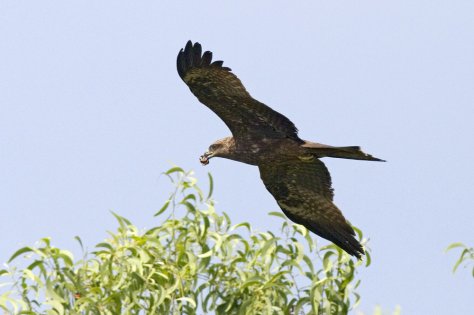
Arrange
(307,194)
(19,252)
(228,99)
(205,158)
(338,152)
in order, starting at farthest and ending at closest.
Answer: (307,194), (205,158), (228,99), (338,152), (19,252)

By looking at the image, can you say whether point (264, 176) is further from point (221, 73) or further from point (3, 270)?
point (3, 270)

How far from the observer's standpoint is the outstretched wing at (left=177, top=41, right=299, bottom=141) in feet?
32.0

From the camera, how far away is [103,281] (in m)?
7.73

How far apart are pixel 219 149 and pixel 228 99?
67cm

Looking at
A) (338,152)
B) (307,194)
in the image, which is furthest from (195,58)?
(307,194)

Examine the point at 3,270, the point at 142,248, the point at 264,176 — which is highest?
the point at 264,176

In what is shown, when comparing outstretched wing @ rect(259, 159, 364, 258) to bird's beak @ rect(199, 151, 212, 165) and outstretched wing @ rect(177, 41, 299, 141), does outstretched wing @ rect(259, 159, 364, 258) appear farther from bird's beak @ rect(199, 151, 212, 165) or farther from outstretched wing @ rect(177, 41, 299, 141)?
bird's beak @ rect(199, 151, 212, 165)

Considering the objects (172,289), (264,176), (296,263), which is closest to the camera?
(172,289)

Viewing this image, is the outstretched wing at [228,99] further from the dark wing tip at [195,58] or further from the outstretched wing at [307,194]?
the outstretched wing at [307,194]

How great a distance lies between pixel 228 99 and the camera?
33.0 feet

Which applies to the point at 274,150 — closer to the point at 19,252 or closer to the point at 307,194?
the point at 307,194

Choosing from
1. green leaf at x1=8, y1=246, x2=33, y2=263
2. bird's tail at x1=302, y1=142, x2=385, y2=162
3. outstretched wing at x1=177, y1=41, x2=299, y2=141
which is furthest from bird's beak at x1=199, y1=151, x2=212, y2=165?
green leaf at x1=8, y1=246, x2=33, y2=263

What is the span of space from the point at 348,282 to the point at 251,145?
102 inches

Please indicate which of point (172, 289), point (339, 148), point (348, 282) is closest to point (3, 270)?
point (172, 289)
